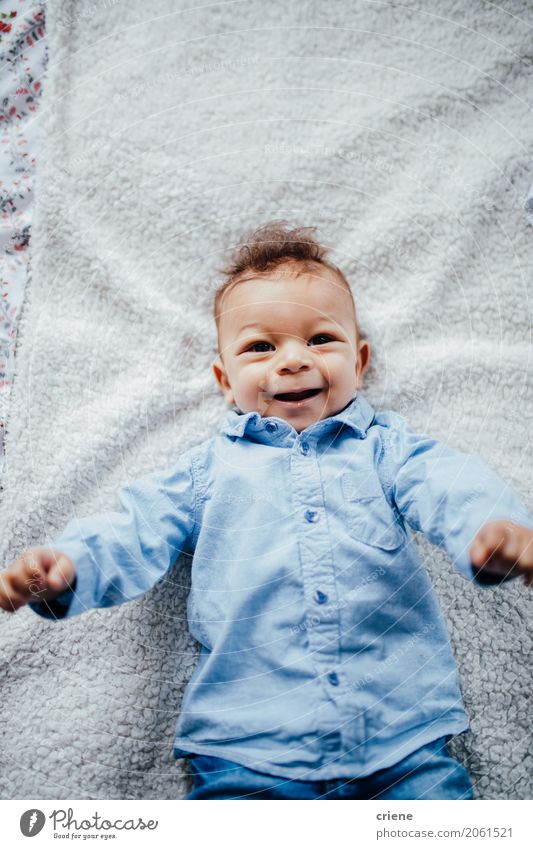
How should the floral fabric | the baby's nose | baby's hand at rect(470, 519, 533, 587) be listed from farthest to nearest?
the floral fabric → the baby's nose → baby's hand at rect(470, 519, 533, 587)

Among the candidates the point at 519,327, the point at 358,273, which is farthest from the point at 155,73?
the point at 519,327

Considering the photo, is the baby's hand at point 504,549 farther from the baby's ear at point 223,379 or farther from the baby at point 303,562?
the baby's ear at point 223,379

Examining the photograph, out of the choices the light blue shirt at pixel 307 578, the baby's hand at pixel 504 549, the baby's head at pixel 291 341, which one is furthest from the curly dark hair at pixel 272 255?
the baby's hand at pixel 504 549

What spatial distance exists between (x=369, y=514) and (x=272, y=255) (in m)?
0.25

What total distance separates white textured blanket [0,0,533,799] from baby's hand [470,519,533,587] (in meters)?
0.14

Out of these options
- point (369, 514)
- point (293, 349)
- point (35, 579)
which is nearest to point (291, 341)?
point (293, 349)

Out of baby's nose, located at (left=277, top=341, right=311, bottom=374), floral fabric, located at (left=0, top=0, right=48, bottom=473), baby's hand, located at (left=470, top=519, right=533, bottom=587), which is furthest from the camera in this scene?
floral fabric, located at (left=0, top=0, right=48, bottom=473)

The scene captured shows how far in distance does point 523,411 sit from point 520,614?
18cm

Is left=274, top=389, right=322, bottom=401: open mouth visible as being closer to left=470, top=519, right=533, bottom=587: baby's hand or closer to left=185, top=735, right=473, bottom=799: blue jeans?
left=470, top=519, right=533, bottom=587: baby's hand

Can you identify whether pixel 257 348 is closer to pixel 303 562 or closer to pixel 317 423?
pixel 317 423

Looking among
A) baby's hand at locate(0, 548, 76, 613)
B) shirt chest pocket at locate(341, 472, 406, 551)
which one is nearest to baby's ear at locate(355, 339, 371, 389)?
shirt chest pocket at locate(341, 472, 406, 551)

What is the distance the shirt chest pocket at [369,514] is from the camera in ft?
1.82

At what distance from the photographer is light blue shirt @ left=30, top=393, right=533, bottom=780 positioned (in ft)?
1.69

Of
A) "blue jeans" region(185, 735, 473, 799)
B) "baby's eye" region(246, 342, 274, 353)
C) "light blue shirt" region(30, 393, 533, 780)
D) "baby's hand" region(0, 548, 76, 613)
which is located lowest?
"blue jeans" region(185, 735, 473, 799)
